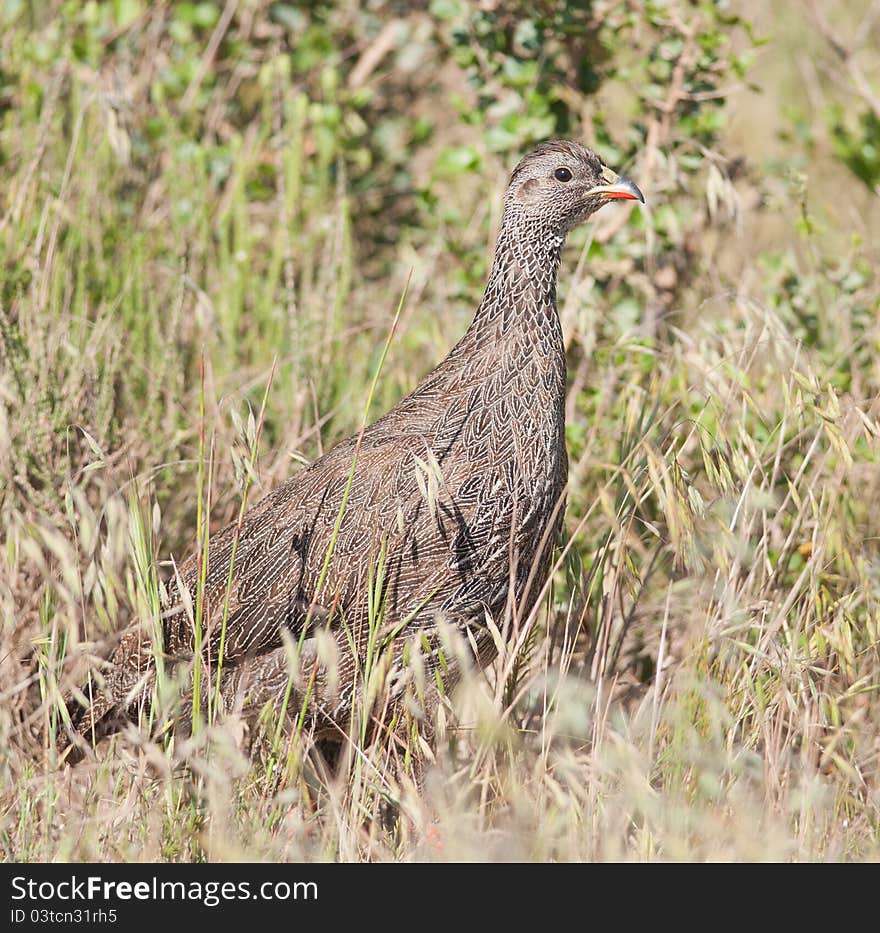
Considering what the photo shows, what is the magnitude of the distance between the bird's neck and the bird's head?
0.16 feet

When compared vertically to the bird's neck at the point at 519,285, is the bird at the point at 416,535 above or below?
below

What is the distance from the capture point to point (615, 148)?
4.93 m

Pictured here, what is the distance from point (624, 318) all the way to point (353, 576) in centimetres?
202

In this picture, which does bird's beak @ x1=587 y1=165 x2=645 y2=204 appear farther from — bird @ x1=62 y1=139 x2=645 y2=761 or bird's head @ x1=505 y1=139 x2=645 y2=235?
bird @ x1=62 y1=139 x2=645 y2=761

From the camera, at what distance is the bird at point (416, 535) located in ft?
11.0

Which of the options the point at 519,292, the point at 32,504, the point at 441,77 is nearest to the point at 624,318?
the point at 519,292

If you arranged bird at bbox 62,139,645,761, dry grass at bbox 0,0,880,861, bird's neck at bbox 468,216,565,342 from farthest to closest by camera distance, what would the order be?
bird's neck at bbox 468,216,565,342
bird at bbox 62,139,645,761
dry grass at bbox 0,0,880,861

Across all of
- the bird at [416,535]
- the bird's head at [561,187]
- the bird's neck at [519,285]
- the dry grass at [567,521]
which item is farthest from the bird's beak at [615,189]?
the dry grass at [567,521]

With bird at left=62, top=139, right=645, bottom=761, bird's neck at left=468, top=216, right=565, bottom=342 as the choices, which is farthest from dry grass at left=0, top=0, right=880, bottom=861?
bird's neck at left=468, top=216, right=565, bottom=342

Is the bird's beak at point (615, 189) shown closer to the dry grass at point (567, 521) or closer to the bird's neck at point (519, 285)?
the bird's neck at point (519, 285)

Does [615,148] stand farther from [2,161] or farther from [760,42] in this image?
[2,161]

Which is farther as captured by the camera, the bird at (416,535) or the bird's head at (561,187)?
the bird's head at (561,187)

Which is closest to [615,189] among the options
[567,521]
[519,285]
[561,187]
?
[561,187]

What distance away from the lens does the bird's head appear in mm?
3684
